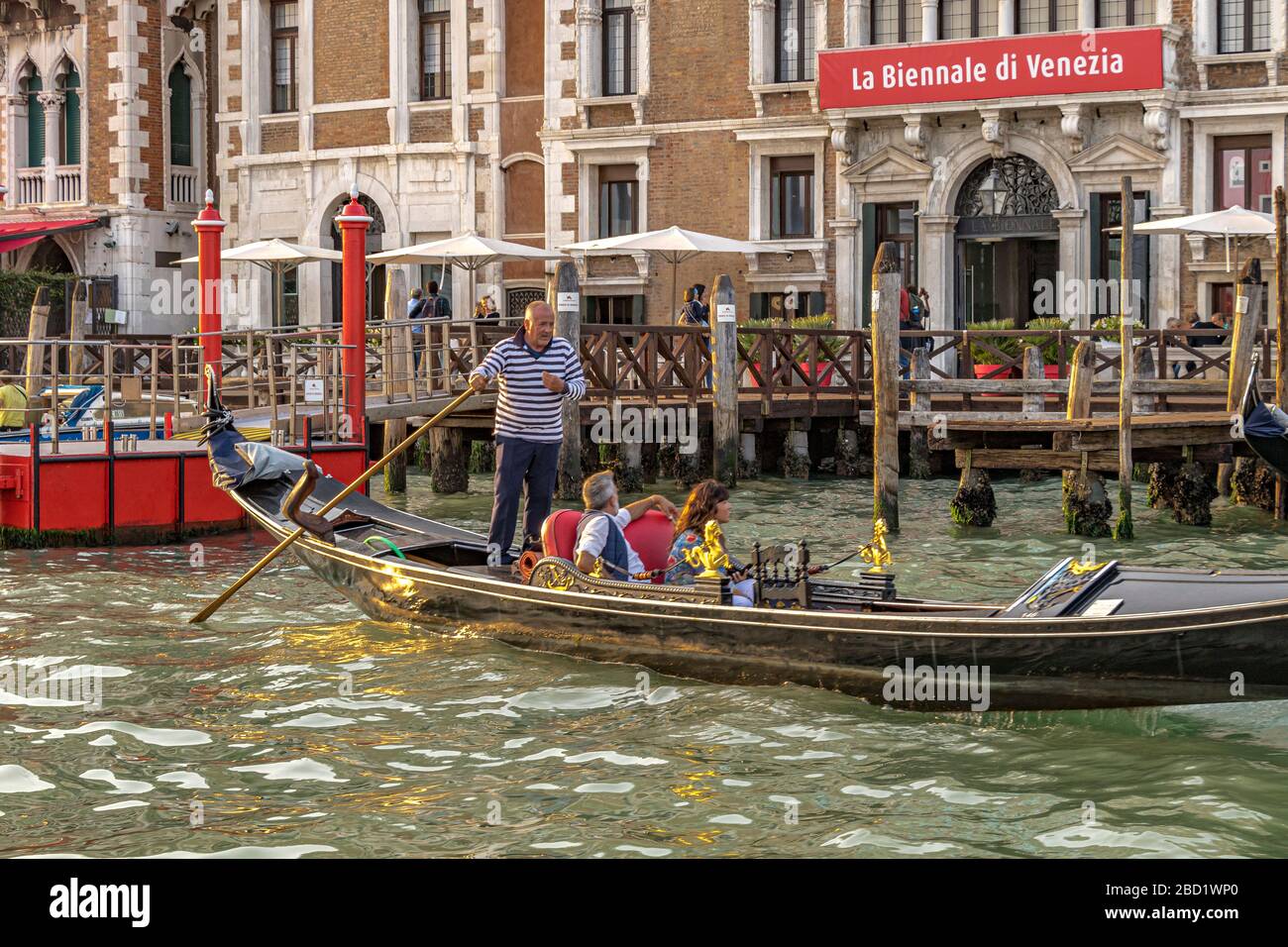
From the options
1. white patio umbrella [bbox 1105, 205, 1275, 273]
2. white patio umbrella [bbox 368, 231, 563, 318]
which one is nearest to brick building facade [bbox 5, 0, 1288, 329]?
white patio umbrella [bbox 1105, 205, 1275, 273]

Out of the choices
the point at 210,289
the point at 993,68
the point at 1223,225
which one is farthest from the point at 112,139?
the point at 1223,225

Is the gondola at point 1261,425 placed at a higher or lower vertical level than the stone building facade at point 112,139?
lower

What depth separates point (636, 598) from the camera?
311 inches

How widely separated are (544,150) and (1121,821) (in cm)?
1843

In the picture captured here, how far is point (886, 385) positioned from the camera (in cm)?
1365

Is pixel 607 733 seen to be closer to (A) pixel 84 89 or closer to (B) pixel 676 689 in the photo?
(B) pixel 676 689

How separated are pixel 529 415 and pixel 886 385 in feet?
16.2

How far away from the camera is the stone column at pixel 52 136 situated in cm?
2684

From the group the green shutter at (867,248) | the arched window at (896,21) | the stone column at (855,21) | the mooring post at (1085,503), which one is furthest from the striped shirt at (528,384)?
the arched window at (896,21)

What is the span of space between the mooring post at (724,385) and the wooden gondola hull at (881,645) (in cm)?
775

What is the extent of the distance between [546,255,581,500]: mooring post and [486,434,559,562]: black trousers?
6253 millimetres

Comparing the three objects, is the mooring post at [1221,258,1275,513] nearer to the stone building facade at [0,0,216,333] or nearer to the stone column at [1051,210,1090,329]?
the stone column at [1051,210,1090,329]

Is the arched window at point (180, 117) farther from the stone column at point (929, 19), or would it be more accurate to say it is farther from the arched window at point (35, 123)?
the stone column at point (929, 19)

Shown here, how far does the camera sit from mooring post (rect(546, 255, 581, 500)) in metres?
15.8
